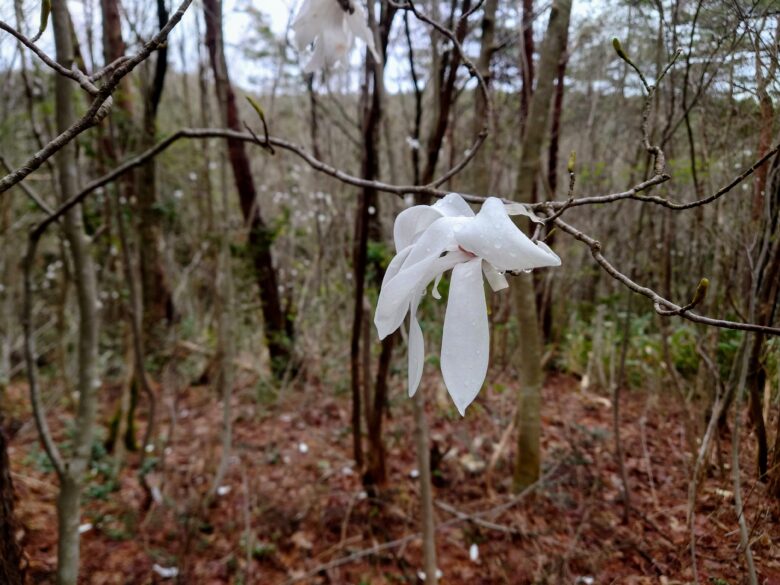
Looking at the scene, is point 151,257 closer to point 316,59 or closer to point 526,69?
point 526,69

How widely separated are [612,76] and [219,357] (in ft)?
10.8

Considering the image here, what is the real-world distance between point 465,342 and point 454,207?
0.53ft

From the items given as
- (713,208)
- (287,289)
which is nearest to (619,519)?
(713,208)

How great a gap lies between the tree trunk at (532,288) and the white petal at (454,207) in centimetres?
123

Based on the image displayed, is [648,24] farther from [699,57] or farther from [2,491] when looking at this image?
[2,491]

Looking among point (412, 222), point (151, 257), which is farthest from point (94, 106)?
point (151, 257)

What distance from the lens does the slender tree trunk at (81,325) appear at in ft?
4.00

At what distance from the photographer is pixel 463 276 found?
0.47 m

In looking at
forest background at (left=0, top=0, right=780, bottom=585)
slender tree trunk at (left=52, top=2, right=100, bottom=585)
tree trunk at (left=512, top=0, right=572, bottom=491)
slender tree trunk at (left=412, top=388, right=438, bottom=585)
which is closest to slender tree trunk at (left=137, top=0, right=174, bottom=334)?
forest background at (left=0, top=0, right=780, bottom=585)

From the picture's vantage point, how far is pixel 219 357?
3742 mm

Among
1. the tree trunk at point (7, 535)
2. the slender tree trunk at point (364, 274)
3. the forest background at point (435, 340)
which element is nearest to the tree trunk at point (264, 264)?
the forest background at point (435, 340)

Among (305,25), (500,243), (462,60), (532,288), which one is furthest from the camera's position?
(532,288)

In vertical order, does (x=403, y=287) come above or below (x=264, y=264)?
above

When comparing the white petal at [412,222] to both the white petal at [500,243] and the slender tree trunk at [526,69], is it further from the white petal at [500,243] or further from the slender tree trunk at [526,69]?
the slender tree trunk at [526,69]
